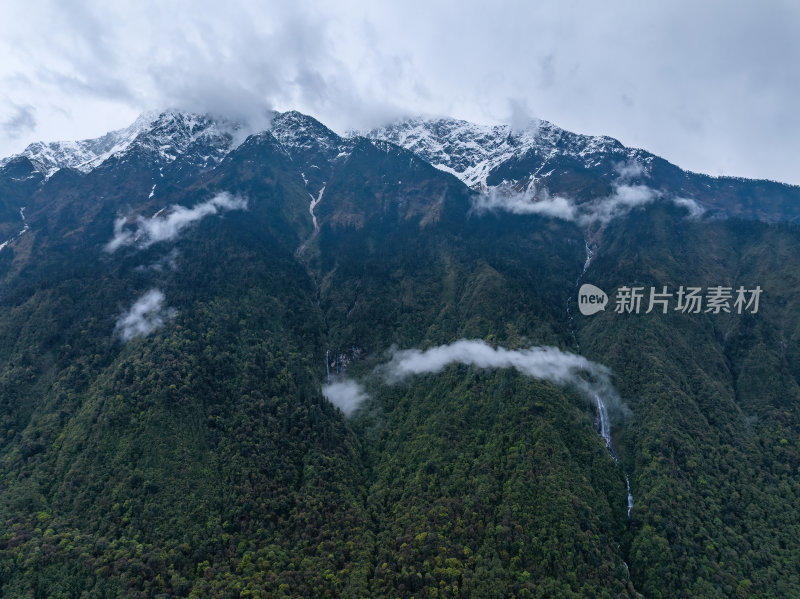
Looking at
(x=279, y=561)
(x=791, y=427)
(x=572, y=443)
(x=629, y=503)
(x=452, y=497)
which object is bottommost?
(x=279, y=561)

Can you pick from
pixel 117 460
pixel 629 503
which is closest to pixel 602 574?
pixel 629 503

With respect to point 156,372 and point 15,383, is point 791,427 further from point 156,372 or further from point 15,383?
point 15,383

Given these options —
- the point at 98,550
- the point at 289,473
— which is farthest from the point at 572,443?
the point at 98,550

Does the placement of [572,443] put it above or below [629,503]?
above

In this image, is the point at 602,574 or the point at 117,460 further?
the point at 117,460

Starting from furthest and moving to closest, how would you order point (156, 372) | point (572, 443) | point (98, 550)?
point (156, 372) < point (572, 443) < point (98, 550)

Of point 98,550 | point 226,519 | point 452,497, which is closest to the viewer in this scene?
point 98,550

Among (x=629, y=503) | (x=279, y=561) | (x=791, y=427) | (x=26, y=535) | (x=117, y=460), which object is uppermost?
(x=791, y=427)

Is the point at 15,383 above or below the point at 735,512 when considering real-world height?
below

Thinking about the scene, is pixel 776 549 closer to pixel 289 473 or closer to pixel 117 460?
pixel 289 473
